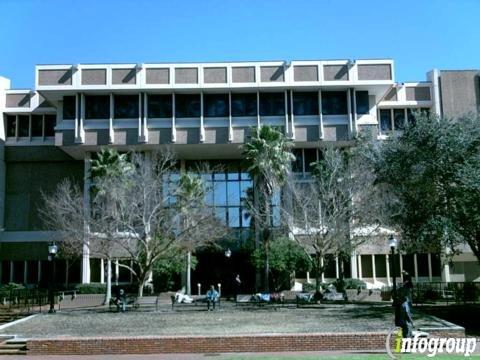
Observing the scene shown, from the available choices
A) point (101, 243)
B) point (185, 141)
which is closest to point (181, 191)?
point (101, 243)

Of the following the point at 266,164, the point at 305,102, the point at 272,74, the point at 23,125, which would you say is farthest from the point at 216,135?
the point at 23,125

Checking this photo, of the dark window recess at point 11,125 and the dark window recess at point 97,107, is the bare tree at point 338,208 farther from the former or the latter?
the dark window recess at point 11,125

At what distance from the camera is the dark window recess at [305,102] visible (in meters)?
46.2

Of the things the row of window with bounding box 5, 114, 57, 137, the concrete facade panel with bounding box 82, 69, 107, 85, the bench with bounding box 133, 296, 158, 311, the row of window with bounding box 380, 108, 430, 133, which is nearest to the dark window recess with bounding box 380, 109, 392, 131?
the row of window with bounding box 380, 108, 430, 133

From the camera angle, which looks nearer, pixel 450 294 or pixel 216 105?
pixel 450 294

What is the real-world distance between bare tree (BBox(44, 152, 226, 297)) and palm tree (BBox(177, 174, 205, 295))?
0.26 feet

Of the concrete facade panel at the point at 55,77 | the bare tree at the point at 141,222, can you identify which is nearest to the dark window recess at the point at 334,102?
the bare tree at the point at 141,222

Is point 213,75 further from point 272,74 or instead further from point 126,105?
point 126,105

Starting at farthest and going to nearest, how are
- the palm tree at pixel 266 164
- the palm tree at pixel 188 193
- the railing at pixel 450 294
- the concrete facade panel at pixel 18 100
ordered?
the concrete facade panel at pixel 18 100 < the palm tree at pixel 266 164 < the palm tree at pixel 188 193 < the railing at pixel 450 294

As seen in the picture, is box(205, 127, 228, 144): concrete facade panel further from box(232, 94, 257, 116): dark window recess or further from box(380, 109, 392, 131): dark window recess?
box(380, 109, 392, 131): dark window recess

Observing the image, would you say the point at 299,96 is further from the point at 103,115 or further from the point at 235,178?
the point at 103,115

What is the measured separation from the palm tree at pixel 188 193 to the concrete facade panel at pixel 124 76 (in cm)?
1011

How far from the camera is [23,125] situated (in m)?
51.6

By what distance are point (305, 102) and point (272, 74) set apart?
3.45 metres
